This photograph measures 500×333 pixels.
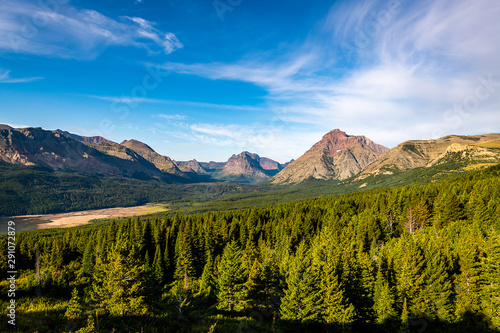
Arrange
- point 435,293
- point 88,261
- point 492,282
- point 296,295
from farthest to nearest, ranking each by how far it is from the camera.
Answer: point 88,261
point 435,293
point 296,295
point 492,282

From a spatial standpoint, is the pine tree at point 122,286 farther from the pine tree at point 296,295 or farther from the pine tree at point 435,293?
the pine tree at point 435,293

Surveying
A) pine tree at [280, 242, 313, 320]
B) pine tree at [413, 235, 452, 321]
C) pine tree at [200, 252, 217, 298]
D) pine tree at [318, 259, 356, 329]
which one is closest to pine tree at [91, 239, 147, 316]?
pine tree at [280, 242, 313, 320]

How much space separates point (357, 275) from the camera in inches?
1371

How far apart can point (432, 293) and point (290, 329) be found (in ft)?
67.7

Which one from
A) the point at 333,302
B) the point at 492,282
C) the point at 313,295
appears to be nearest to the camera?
the point at 333,302

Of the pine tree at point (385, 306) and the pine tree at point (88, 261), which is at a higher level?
the pine tree at point (385, 306)

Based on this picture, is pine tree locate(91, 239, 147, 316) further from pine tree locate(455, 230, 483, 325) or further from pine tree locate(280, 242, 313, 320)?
pine tree locate(455, 230, 483, 325)

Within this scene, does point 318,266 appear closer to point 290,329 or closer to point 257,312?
point 290,329

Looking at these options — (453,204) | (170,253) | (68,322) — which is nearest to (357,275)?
(68,322)

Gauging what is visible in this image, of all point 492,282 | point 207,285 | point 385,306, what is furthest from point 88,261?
point 492,282

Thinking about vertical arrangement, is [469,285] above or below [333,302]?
above

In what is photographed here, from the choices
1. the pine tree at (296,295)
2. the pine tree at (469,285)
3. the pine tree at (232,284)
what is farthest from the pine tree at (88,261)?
the pine tree at (469,285)

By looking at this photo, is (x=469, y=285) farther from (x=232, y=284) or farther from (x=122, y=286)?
(x=122, y=286)

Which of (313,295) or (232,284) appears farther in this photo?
(232,284)
